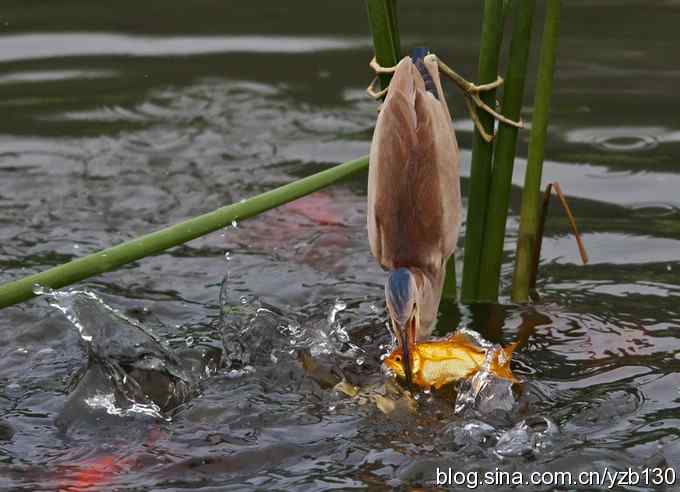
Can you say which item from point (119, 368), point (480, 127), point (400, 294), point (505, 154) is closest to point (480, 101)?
point (480, 127)

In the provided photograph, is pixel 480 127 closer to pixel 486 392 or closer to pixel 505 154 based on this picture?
pixel 505 154

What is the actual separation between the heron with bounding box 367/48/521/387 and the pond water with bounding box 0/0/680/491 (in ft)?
1.16

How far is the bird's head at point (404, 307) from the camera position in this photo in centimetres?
435

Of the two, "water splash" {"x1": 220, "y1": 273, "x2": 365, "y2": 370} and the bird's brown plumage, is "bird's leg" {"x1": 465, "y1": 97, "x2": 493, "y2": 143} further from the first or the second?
"water splash" {"x1": 220, "y1": 273, "x2": 365, "y2": 370}

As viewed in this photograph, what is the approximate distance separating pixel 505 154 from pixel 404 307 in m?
0.66

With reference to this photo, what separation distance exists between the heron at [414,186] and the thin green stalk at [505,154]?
0.06 m

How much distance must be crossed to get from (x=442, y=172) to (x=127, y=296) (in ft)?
5.60

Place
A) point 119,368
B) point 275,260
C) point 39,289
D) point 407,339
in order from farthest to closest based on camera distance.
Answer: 1. point 275,260
2. point 119,368
3. point 407,339
4. point 39,289

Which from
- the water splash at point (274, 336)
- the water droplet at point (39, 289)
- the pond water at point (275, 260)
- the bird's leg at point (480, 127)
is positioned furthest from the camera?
the water splash at point (274, 336)

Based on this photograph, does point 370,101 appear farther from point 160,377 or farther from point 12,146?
point 160,377

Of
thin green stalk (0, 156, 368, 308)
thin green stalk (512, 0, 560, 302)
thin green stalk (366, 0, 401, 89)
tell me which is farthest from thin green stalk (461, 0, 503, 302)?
thin green stalk (0, 156, 368, 308)

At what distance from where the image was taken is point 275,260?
5824 millimetres

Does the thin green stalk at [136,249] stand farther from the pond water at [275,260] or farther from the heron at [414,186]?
the pond water at [275,260]

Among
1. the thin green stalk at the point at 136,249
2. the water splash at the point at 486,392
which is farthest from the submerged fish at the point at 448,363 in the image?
the thin green stalk at the point at 136,249
